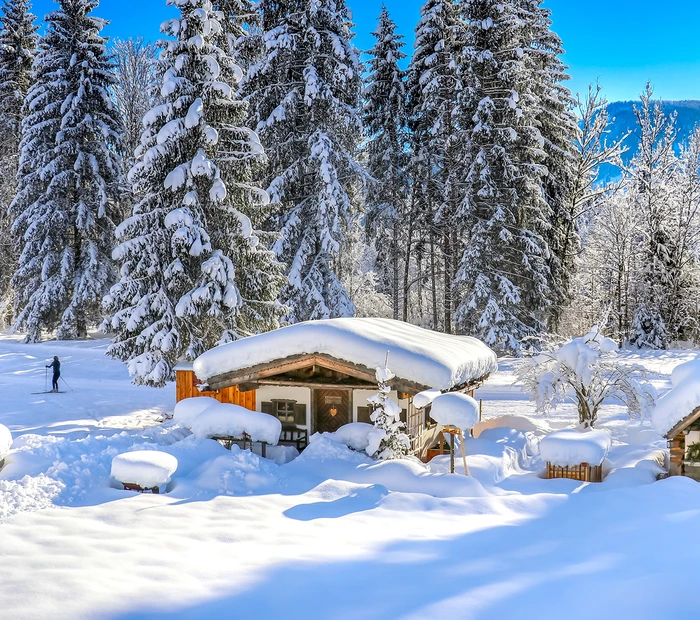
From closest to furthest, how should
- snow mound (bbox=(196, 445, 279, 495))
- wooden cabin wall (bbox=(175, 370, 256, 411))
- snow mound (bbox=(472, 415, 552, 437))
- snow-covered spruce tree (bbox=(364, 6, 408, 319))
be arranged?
snow mound (bbox=(196, 445, 279, 495)) → wooden cabin wall (bbox=(175, 370, 256, 411)) → snow mound (bbox=(472, 415, 552, 437)) → snow-covered spruce tree (bbox=(364, 6, 408, 319))

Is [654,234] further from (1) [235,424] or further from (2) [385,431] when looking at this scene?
(1) [235,424]

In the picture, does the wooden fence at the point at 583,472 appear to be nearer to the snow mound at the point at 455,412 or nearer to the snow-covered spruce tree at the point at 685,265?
the snow mound at the point at 455,412

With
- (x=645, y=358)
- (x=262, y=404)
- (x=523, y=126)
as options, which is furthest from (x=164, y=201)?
(x=645, y=358)

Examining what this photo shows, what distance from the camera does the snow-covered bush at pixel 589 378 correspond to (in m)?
16.4

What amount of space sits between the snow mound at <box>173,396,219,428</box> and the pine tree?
363 centimetres

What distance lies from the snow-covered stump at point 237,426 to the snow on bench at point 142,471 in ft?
7.78

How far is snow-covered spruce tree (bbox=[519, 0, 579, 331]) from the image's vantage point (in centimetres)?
2977

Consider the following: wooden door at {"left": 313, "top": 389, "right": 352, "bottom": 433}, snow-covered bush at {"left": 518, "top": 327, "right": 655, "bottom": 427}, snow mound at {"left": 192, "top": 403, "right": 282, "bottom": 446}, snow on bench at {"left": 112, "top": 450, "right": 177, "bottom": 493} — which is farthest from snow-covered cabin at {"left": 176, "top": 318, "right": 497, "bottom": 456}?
snow on bench at {"left": 112, "top": 450, "right": 177, "bottom": 493}

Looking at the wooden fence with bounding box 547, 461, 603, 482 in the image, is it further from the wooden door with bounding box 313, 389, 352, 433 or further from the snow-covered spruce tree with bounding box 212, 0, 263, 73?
the snow-covered spruce tree with bounding box 212, 0, 263, 73

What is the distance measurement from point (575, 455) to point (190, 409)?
28.5 ft

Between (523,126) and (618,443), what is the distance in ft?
53.9

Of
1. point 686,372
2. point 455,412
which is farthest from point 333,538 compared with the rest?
point 686,372

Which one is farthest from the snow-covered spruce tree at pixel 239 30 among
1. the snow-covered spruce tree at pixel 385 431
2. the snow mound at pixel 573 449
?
the snow mound at pixel 573 449

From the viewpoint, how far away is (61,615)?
5988 millimetres
